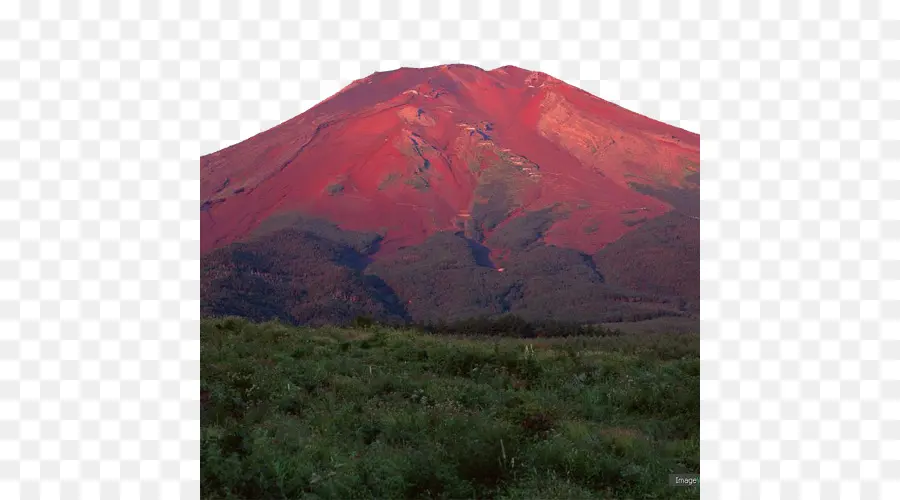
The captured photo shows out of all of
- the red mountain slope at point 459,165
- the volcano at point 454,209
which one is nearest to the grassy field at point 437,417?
the volcano at point 454,209

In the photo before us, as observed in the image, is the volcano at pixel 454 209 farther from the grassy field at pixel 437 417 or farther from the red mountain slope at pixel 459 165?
the grassy field at pixel 437 417

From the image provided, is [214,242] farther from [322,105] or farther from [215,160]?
[322,105]

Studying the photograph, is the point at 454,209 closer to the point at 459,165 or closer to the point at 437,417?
the point at 459,165

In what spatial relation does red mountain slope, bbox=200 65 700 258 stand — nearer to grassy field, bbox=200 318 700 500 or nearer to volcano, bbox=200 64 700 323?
volcano, bbox=200 64 700 323

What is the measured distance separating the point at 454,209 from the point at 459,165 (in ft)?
9.26

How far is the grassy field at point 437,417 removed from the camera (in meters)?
8.13

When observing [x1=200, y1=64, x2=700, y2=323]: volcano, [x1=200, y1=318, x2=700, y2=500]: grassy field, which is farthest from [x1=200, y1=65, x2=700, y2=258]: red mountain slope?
[x1=200, y1=318, x2=700, y2=500]: grassy field

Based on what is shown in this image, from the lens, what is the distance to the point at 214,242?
2164 centimetres

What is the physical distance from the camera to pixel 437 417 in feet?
32.7

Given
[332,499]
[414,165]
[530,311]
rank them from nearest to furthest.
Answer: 1. [332,499]
2. [530,311]
3. [414,165]

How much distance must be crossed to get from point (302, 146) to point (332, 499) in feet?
67.4

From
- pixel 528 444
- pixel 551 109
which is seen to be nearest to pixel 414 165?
pixel 551 109

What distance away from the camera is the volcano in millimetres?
20500

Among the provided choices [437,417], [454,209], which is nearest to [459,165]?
[454,209]
